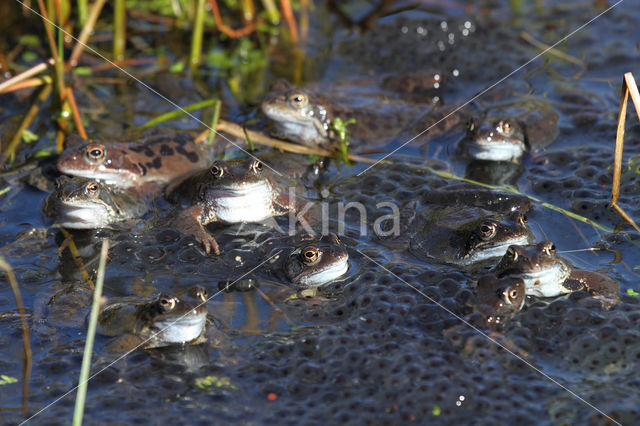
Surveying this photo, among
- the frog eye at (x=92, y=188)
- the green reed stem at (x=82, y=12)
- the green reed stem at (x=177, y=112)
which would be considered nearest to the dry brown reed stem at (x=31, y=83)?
the green reed stem at (x=177, y=112)

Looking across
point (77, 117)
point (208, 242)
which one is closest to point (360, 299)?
point (208, 242)

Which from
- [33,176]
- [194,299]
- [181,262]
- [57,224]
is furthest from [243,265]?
[33,176]

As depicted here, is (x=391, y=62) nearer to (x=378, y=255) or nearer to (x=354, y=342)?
(x=378, y=255)

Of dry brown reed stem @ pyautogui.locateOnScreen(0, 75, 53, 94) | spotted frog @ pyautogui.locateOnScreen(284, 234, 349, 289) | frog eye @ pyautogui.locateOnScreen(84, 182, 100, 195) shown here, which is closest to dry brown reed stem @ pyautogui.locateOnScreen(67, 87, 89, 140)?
dry brown reed stem @ pyautogui.locateOnScreen(0, 75, 53, 94)

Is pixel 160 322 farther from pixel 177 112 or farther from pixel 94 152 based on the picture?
pixel 177 112

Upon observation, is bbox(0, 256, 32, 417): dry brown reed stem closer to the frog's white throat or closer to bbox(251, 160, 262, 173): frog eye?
the frog's white throat

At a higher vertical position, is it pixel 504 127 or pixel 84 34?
pixel 84 34
